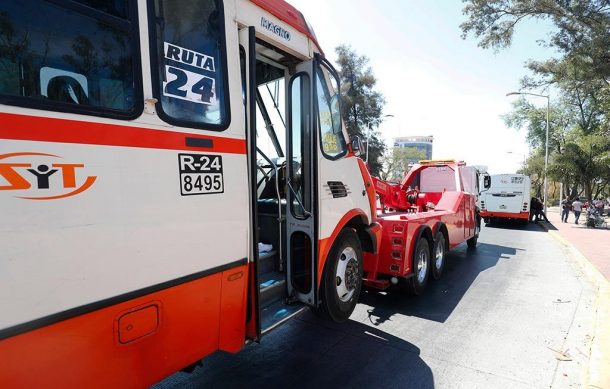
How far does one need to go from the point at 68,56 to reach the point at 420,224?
16.9 ft

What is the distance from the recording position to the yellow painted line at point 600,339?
134 inches

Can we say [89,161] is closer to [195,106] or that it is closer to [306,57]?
[195,106]

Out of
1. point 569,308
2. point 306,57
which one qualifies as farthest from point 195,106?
point 569,308

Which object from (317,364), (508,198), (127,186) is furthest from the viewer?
(508,198)

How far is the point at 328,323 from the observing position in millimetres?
4711

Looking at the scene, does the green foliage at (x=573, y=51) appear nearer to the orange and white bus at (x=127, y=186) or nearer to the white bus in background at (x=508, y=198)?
the white bus in background at (x=508, y=198)

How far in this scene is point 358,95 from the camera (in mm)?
33344

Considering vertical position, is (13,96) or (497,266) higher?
(13,96)

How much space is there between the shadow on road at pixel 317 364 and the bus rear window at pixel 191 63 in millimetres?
2327

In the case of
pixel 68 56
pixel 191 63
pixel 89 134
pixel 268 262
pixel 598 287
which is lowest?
pixel 598 287

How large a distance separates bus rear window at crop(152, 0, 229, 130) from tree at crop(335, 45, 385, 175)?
3024 cm

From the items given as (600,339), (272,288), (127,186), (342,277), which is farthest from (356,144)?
(600,339)

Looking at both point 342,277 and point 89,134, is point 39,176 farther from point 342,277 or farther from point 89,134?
point 342,277

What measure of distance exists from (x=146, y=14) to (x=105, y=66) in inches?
16.1
